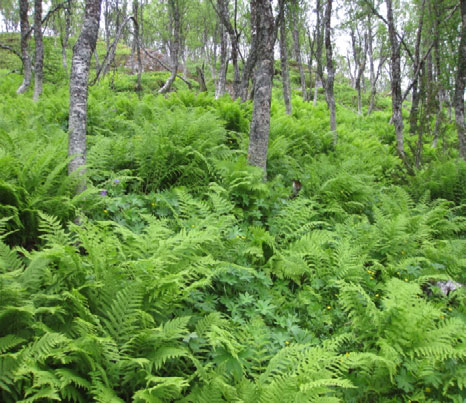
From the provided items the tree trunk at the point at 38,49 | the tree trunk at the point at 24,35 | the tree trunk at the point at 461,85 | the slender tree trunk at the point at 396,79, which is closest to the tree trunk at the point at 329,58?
the slender tree trunk at the point at 396,79

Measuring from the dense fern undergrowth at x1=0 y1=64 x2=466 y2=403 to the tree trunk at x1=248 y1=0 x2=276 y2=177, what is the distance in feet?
1.85

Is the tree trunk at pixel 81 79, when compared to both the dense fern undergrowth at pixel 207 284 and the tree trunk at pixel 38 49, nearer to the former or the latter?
the dense fern undergrowth at pixel 207 284

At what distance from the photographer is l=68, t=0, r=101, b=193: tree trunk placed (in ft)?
12.9

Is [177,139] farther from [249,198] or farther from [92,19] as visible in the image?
[92,19]

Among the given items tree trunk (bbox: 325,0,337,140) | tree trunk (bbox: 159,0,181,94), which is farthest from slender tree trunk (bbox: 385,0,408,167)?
tree trunk (bbox: 159,0,181,94)

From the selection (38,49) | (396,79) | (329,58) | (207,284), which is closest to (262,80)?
(207,284)

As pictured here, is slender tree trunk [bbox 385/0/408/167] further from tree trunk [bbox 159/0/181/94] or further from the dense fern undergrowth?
tree trunk [bbox 159/0/181/94]

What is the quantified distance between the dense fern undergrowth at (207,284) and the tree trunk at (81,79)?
1.00 ft

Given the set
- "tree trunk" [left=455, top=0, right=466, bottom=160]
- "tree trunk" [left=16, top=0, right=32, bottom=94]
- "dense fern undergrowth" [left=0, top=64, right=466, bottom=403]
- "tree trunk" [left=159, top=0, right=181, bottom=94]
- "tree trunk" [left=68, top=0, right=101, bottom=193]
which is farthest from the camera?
"tree trunk" [left=159, top=0, right=181, bottom=94]

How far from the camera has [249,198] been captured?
494 centimetres

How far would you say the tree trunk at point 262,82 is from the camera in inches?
200

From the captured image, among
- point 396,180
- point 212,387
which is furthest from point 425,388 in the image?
point 396,180

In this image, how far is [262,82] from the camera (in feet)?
17.4

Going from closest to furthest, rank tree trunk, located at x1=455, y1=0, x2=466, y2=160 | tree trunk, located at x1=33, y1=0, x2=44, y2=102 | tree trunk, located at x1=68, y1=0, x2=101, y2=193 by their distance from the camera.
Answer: tree trunk, located at x1=68, y1=0, x2=101, y2=193 → tree trunk, located at x1=455, y1=0, x2=466, y2=160 → tree trunk, located at x1=33, y1=0, x2=44, y2=102
